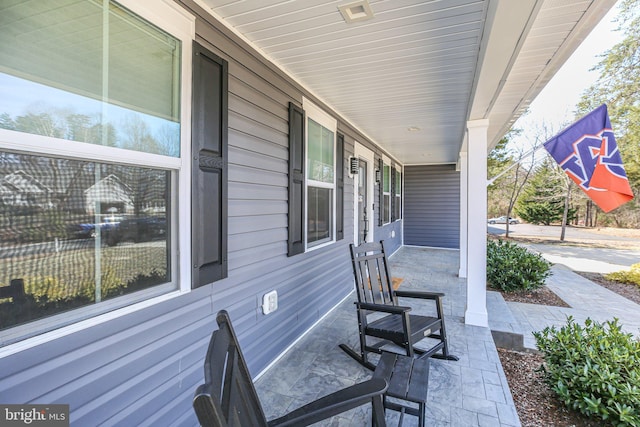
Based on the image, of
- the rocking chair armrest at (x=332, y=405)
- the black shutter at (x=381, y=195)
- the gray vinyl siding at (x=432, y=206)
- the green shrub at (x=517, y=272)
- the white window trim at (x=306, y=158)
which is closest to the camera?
the rocking chair armrest at (x=332, y=405)

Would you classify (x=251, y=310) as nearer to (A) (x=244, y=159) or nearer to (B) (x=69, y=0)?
(A) (x=244, y=159)

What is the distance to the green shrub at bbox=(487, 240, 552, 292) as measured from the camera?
5051 millimetres

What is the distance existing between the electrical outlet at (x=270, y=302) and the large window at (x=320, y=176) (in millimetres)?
937

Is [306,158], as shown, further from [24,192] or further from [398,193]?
[398,193]

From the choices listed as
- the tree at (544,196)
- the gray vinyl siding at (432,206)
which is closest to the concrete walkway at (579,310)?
the gray vinyl siding at (432,206)

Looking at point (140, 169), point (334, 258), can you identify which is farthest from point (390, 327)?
point (140, 169)

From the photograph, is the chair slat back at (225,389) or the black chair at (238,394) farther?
the black chair at (238,394)

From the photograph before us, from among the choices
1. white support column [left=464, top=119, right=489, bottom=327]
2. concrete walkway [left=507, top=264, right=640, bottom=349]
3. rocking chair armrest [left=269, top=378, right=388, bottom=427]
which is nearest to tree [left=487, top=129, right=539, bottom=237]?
concrete walkway [left=507, top=264, right=640, bottom=349]

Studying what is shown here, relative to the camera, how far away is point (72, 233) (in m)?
1.25

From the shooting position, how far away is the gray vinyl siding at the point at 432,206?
9562 mm

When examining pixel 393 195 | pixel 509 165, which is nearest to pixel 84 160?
pixel 393 195

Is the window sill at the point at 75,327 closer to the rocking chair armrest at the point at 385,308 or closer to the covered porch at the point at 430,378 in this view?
the covered porch at the point at 430,378

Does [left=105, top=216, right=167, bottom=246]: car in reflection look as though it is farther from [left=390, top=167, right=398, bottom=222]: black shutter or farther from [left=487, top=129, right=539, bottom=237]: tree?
[left=487, top=129, right=539, bottom=237]: tree

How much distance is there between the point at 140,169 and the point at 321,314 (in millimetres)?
2797
